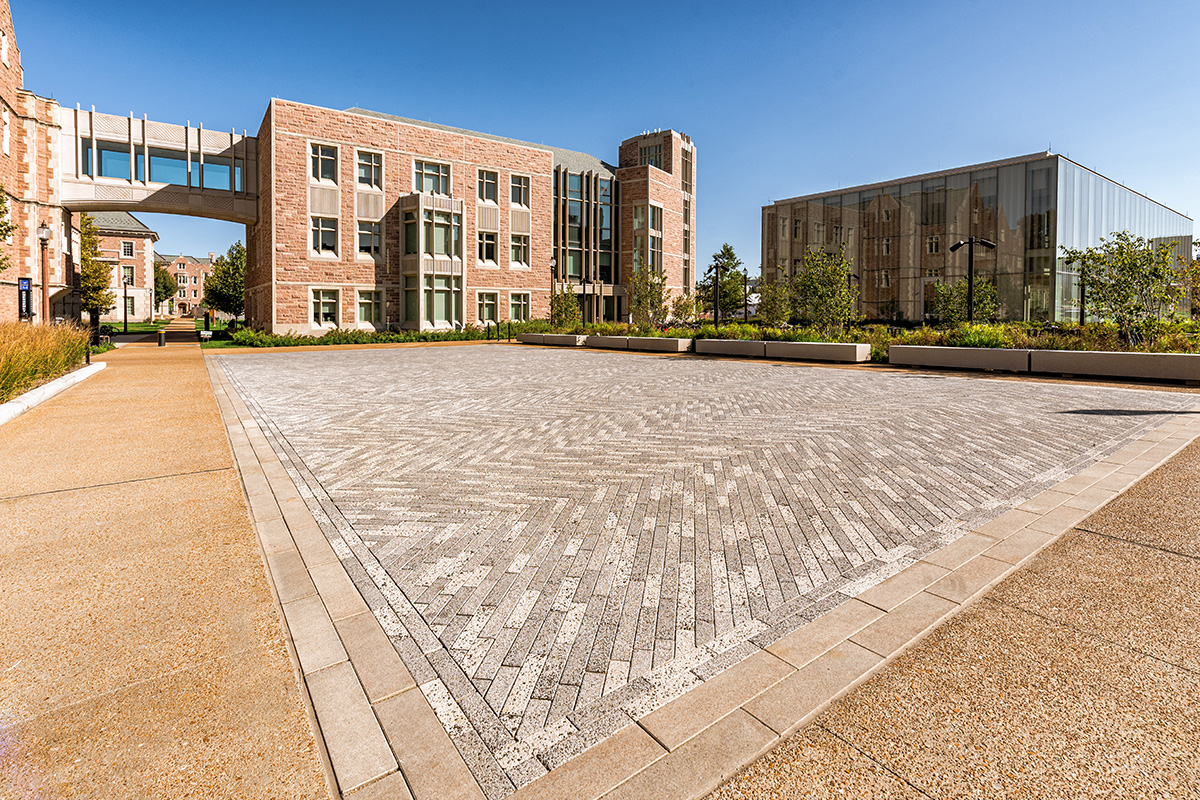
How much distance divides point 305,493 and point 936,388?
13012 millimetres

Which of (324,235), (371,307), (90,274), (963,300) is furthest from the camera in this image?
(90,274)

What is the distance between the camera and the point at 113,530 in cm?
478

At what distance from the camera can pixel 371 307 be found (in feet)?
133

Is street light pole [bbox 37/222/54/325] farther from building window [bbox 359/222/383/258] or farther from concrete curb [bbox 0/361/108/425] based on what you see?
building window [bbox 359/222/383/258]

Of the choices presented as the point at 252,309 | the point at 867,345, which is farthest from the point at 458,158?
the point at 867,345

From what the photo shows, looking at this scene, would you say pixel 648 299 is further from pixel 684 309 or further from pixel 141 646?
pixel 141 646

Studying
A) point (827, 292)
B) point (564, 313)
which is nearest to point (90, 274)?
point (564, 313)

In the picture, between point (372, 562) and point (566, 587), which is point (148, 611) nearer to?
point (372, 562)

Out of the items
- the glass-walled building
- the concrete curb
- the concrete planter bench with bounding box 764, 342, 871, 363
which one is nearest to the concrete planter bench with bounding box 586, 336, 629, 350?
the concrete planter bench with bounding box 764, 342, 871, 363

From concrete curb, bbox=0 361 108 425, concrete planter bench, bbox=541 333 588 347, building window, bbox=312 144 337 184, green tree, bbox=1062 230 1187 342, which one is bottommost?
concrete curb, bbox=0 361 108 425

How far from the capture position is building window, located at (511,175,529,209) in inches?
1834

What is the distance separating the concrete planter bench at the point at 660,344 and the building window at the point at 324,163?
2238 centimetres

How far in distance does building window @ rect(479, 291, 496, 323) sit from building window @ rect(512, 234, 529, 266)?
12.4 ft

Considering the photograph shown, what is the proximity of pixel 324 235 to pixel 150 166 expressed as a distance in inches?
443
